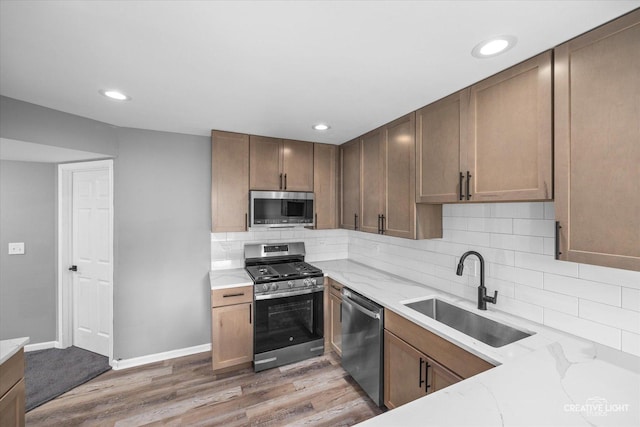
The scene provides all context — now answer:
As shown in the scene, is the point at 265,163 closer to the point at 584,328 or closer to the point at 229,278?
the point at 229,278

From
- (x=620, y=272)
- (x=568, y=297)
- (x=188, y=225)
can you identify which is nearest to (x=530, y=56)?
(x=620, y=272)

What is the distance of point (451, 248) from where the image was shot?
2217 millimetres

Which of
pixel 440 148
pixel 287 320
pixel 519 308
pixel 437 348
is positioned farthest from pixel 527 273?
pixel 287 320

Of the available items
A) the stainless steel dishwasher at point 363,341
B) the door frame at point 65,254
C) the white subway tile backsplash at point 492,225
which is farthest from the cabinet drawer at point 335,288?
the door frame at point 65,254

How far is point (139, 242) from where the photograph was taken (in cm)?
273

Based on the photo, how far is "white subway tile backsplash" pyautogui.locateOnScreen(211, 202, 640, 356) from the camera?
134 centimetres

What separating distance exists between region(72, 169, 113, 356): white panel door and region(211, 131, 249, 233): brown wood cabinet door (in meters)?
1.15

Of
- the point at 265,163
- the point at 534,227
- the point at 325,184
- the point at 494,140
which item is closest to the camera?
the point at 494,140

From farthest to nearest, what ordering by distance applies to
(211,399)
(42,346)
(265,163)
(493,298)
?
(42,346), (265,163), (211,399), (493,298)

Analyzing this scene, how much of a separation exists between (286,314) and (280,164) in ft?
5.25

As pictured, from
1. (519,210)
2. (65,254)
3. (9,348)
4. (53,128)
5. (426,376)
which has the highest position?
(53,128)

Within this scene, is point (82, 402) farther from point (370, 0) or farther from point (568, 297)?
point (568, 297)

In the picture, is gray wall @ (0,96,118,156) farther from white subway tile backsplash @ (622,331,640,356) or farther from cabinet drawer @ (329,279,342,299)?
white subway tile backsplash @ (622,331,640,356)

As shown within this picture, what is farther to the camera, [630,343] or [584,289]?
[584,289]
